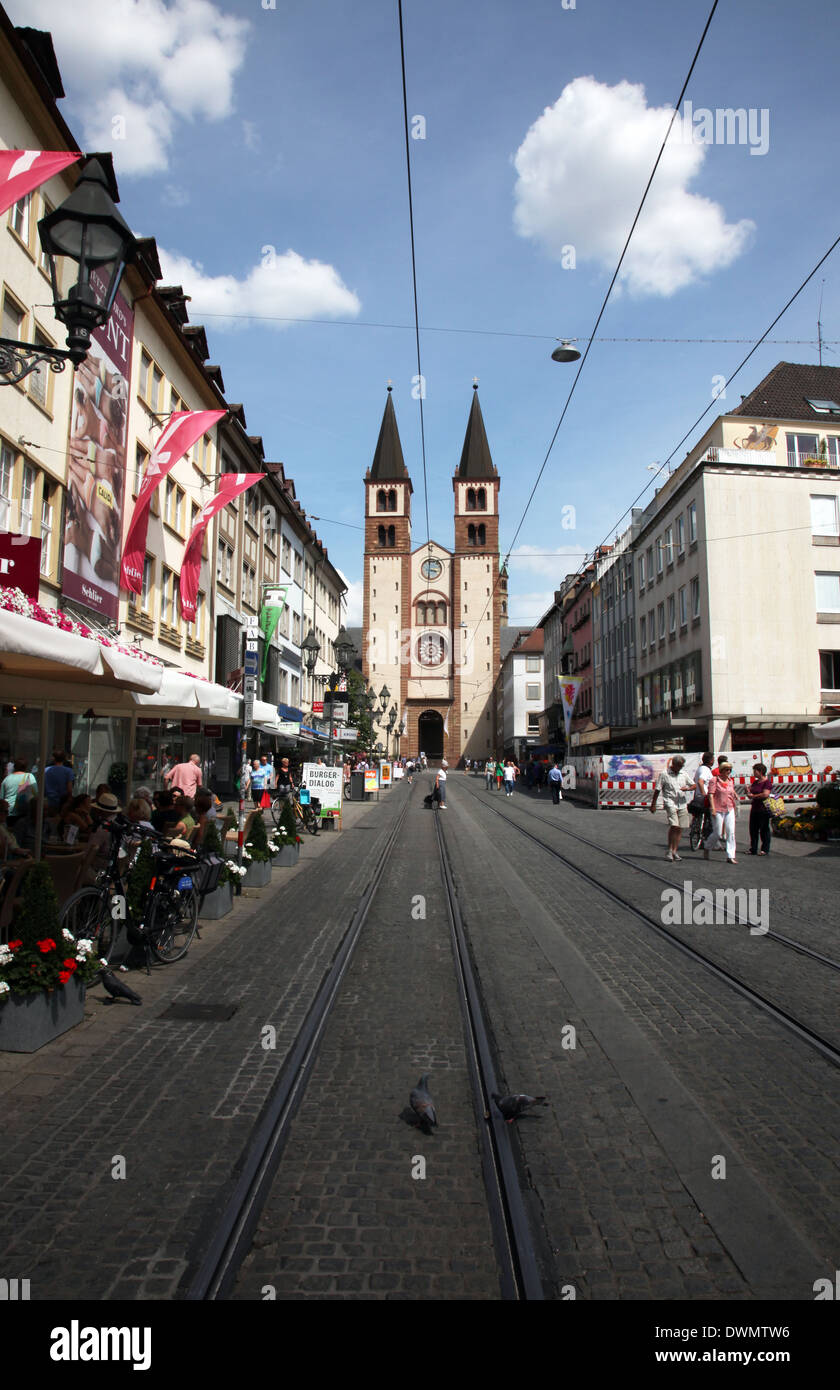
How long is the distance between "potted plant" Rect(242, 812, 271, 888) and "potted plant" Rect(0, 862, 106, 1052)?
661 cm

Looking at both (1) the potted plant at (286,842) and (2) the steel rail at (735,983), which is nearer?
(2) the steel rail at (735,983)

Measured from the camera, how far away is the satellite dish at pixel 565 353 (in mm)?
13875

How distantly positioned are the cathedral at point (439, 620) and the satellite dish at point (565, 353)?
241 ft

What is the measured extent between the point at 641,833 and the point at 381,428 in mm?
78929

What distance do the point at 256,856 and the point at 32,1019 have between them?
7068 mm

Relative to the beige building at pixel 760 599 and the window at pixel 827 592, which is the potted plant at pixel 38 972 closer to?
the beige building at pixel 760 599

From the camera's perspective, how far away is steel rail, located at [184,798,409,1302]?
10.6 ft

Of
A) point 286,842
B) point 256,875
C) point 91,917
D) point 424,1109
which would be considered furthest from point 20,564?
point 286,842

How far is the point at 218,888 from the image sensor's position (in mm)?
10430

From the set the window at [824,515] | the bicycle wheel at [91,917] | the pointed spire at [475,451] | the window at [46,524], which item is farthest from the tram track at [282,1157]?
the pointed spire at [475,451]
